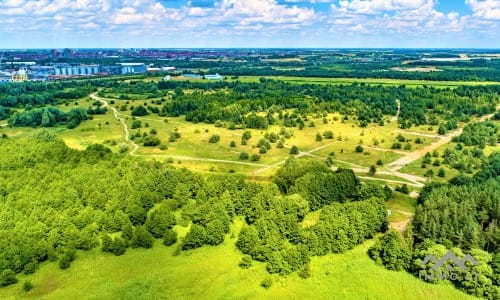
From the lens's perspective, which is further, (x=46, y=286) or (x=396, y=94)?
(x=396, y=94)

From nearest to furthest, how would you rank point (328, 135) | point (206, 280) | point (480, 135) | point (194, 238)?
1. point (206, 280)
2. point (194, 238)
3. point (480, 135)
4. point (328, 135)

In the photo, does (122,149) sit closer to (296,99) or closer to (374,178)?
(374,178)

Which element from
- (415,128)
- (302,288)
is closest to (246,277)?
(302,288)

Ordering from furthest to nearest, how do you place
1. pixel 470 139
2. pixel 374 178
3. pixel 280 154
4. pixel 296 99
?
pixel 296 99 < pixel 470 139 < pixel 280 154 < pixel 374 178

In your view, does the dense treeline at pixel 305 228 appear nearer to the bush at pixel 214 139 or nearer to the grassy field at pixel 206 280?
the grassy field at pixel 206 280

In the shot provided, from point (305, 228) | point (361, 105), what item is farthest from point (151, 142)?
point (361, 105)

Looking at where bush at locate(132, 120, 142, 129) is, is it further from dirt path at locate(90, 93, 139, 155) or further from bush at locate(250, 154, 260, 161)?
bush at locate(250, 154, 260, 161)

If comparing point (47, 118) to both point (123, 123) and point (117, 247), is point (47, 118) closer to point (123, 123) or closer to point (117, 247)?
point (123, 123)
